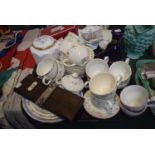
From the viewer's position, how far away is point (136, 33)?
1.04 m

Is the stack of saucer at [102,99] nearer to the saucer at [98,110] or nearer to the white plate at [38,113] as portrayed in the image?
the saucer at [98,110]

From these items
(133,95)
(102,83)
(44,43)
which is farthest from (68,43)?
(133,95)

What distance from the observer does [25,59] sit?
133 centimetres

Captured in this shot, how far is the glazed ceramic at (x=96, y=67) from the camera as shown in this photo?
1016 mm

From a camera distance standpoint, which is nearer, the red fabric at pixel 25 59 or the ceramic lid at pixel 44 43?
the ceramic lid at pixel 44 43

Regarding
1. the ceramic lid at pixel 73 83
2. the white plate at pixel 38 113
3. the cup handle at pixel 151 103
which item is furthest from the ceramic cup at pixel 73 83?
the cup handle at pixel 151 103

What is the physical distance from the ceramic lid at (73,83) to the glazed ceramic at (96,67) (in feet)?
0.18

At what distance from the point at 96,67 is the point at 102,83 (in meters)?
0.11

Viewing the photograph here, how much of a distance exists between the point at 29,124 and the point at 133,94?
48 cm

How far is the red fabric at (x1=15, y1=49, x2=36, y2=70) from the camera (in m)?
1.28

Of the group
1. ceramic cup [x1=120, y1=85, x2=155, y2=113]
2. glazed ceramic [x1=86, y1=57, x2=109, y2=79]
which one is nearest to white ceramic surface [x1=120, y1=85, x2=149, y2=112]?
ceramic cup [x1=120, y1=85, x2=155, y2=113]

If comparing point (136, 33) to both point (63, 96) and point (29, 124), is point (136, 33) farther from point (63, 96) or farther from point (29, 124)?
point (29, 124)

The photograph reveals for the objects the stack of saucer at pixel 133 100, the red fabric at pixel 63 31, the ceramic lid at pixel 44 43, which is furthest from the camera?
the red fabric at pixel 63 31

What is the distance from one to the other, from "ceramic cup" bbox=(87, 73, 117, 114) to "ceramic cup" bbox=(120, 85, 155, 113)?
0.05 meters
